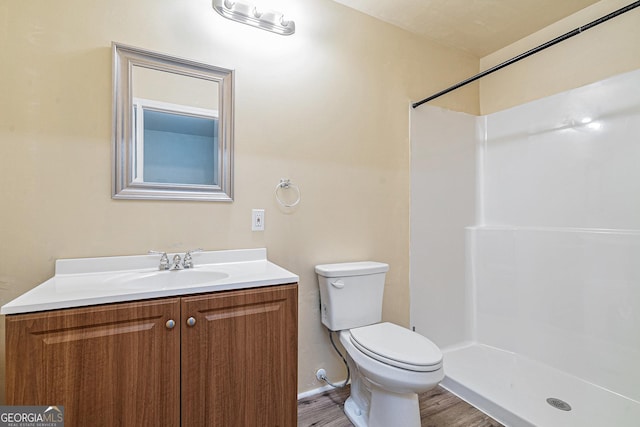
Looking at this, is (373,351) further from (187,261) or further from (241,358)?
(187,261)

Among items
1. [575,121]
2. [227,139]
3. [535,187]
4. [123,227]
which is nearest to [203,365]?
[123,227]

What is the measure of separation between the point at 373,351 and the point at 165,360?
87 centimetres

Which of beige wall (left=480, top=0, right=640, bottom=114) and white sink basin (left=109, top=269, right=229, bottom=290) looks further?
beige wall (left=480, top=0, right=640, bottom=114)

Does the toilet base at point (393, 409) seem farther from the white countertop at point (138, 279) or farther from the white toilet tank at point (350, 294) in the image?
the white countertop at point (138, 279)

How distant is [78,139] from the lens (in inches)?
50.4

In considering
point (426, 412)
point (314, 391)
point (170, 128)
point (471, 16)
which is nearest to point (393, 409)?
point (426, 412)

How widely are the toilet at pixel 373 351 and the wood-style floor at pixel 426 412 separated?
0.28 ft

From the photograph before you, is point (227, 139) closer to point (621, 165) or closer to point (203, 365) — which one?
point (203, 365)

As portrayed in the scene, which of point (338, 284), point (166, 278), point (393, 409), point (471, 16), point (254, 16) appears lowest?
point (393, 409)

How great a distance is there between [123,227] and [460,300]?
7.51 feet

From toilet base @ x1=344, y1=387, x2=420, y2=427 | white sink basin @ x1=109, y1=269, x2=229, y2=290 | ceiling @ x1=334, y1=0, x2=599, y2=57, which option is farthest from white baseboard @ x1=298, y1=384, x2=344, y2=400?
ceiling @ x1=334, y1=0, x2=599, y2=57

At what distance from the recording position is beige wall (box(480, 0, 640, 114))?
1725mm

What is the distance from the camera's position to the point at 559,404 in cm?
162

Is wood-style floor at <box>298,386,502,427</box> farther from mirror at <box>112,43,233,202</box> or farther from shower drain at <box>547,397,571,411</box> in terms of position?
mirror at <box>112,43,233,202</box>
